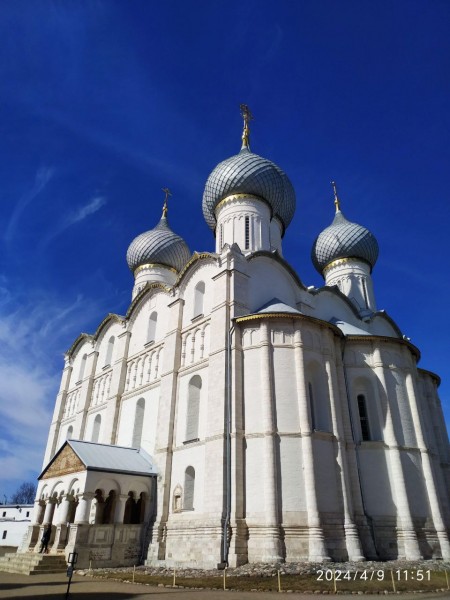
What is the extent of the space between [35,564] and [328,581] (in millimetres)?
8689

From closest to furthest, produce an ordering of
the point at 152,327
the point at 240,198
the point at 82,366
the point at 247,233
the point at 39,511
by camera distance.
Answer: the point at 39,511 < the point at 247,233 < the point at 240,198 < the point at 152,327 < the point at 82,366

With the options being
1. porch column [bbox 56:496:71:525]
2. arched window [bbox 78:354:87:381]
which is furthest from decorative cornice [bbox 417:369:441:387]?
arched window [bbox 78:354:87:381]

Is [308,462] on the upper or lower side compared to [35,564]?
upper

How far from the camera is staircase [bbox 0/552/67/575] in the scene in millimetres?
12984

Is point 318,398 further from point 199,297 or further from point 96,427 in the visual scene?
point 96,427

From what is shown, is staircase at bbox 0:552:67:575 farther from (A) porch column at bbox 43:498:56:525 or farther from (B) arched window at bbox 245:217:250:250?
(B) arched window at bbox 245:217:250:250

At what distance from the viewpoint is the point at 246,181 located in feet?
68.2

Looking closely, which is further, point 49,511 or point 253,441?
point 49,511

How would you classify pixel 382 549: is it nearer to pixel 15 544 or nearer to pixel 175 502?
pixel 175 502

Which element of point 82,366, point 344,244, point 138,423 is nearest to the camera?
point 138,423

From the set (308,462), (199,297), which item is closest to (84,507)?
(308,462)

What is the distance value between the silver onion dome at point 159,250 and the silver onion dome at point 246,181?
13.2 feet

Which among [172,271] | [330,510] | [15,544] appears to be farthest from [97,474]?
[15,544]

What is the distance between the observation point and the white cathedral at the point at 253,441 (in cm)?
1308
